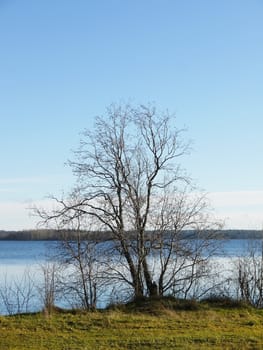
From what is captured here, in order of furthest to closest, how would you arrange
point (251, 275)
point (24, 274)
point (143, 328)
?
point (24, 274) < point (251, 275) < point (143, 328)

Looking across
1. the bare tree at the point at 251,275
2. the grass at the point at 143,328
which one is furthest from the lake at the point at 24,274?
the grass at the point at 143,328

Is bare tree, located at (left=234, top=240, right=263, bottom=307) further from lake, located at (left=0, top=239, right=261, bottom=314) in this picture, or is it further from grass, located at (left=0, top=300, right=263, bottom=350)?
grass, located at (left=0, top=300, right=263, bottom=350)

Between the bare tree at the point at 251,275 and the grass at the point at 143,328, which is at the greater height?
the bare tree at the point at 251,275

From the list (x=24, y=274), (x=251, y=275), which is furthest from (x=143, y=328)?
(x=24, y=274)

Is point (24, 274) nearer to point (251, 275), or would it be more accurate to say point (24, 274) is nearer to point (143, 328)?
point (251, 275)

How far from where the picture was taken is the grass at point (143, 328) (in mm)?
10219

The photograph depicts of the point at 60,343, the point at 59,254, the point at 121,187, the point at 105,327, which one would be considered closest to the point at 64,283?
the point at 59,254

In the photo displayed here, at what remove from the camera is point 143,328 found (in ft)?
39.0

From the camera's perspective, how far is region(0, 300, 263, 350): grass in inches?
402

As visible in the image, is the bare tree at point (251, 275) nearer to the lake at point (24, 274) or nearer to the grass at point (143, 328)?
the lake at point (24, 274)

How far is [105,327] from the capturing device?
12.1 meters

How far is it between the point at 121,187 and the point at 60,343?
8767 mm

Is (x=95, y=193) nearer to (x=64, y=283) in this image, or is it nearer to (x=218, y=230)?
(x=64, y=283)

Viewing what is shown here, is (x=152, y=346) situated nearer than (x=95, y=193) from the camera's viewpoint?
Yes
